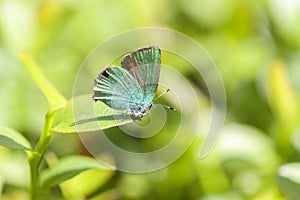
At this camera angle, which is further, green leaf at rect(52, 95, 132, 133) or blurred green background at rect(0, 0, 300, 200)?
blurred green background at rect(0, 0, 300, 200)

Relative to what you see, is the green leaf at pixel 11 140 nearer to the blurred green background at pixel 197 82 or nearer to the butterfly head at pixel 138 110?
the butterfly head at pixel 138 110

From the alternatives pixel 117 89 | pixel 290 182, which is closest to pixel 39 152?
pixel 117 89

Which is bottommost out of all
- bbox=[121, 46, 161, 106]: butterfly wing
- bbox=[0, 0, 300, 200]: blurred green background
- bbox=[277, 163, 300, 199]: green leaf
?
bbox=[121, 46, 161, 106]: butterfly wing

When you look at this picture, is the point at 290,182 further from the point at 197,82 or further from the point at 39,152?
the point at 197,82

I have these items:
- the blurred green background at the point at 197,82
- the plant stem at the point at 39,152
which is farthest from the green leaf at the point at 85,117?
the blurred green background at the point at 197,82

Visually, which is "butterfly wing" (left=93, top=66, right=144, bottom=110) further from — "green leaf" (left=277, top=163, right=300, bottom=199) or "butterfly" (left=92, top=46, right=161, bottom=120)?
"green leaf" (left=277, top=163, right=300, bottom=199)

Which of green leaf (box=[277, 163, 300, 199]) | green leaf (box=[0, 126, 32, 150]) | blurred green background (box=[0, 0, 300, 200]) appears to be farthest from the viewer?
blurred green background (box=[0, 0, 300, 200])

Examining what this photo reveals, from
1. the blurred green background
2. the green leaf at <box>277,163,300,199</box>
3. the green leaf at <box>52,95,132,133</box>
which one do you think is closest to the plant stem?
the green leaf at <box>52,95,132,133</box>
